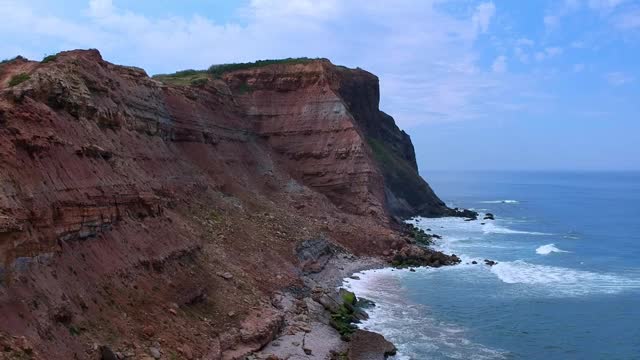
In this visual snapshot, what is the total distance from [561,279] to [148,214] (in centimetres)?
3179

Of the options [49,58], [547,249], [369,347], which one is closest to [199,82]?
[49,58]

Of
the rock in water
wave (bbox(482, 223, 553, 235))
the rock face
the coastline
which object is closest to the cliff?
the rock face

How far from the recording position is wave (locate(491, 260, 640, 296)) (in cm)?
4219

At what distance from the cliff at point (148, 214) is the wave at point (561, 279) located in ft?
31.7

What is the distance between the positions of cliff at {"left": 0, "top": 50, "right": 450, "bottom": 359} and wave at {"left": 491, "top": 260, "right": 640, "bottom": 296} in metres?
9.67

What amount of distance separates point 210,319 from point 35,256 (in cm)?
853

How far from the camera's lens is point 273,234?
42625 millimetres

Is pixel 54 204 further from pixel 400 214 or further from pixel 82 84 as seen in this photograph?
pixel 400 214

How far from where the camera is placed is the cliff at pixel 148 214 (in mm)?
19047

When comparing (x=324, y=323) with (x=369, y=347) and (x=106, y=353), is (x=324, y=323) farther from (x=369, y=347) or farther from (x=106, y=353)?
(x=106, y=353)

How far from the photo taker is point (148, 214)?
90.5 feet

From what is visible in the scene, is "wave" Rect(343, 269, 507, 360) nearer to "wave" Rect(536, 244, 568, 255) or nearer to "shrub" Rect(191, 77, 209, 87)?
"wave" Rect(536, 244, 568, 255)

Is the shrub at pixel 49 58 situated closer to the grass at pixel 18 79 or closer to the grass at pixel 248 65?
the grass at pixel 18 79

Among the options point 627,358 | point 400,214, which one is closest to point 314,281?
point 627,358
